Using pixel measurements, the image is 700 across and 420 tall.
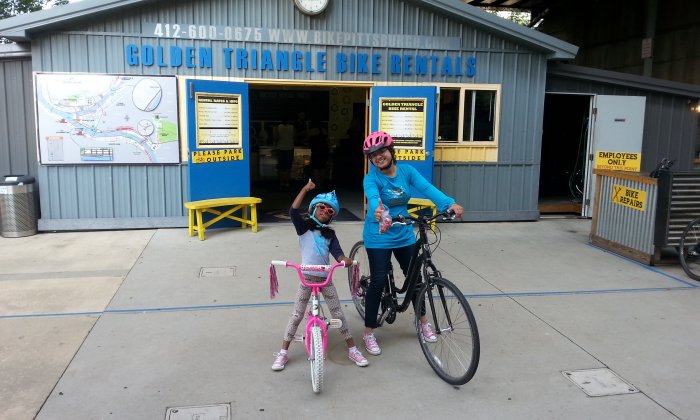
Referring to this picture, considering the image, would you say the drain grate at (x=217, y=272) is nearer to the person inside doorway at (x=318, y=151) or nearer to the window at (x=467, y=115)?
the window at (x=467, y=115)

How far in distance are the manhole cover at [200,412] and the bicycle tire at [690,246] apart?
557 cm

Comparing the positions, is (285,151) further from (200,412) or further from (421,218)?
(200,412)

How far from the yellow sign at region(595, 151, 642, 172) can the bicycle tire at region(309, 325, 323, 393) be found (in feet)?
27.1

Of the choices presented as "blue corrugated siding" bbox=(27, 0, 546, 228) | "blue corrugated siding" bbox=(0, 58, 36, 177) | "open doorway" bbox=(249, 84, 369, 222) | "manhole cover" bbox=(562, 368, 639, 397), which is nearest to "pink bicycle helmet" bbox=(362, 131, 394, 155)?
"manhole cover" bbox=(562, 368, 639, 397)

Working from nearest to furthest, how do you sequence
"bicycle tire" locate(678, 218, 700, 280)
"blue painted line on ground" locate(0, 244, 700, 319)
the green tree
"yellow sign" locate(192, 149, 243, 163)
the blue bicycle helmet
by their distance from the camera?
the blue bicycle helmet → "blue painted line on ground" locate(0, 244, 700, 319) → "bicycle tire" locate(678, 218, 700, 280) → "yellow sign" locate(192, 149, 243, 163) → the green tree

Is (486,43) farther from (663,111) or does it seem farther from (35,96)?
(35,96)

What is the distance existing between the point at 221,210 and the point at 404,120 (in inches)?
130

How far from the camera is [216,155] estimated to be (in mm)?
8531

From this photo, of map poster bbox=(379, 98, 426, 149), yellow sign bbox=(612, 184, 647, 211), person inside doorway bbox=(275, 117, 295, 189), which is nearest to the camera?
yellow sign bbox=(612, 184, 647, 211)

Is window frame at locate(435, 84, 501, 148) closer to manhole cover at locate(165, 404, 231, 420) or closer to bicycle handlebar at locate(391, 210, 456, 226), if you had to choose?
bicycle handlebar at locate(391, 210, 456, 226)

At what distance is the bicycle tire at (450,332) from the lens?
3.52m

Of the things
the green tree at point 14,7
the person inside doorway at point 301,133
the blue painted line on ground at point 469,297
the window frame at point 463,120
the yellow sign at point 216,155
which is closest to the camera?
the blue painted line on ground at point 469,297

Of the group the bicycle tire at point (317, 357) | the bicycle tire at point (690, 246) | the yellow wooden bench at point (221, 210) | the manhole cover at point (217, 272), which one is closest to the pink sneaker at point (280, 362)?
the bicycle tire at point (317, 357)

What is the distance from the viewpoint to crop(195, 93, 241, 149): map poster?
8367 millimetres
